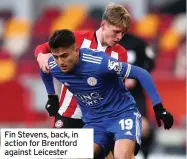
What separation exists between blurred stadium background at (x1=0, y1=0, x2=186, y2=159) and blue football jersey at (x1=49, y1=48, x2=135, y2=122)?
4.41 meters

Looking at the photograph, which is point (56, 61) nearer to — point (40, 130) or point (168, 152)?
point (40, 130)

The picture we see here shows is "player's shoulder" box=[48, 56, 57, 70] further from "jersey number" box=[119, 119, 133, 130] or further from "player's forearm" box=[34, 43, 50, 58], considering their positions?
"jersey number" box=[119, 119, 133, 130]

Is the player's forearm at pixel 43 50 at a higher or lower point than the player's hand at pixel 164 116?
higher

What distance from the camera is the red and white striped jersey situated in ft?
23.5

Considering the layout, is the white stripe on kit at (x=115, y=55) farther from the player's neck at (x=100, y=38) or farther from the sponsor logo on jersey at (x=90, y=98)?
the sponsor logo on jersey at (x=90, y=98)

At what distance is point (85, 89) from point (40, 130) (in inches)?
29.4

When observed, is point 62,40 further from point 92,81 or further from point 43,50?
point 43,50

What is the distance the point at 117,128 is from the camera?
6.75 metres

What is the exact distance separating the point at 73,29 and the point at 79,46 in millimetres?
9617

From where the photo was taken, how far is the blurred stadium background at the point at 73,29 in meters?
12.7

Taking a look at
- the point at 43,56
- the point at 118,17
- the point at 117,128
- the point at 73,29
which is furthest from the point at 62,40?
the point at 73,29
